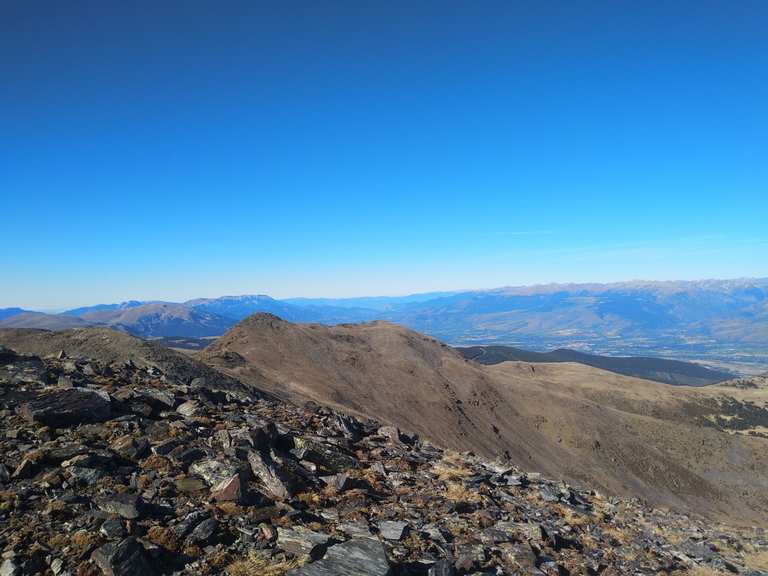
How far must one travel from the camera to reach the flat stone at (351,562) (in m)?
9.12

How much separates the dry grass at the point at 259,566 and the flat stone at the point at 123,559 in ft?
5.24

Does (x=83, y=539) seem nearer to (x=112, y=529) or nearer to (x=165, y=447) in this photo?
(x=112, y=529)

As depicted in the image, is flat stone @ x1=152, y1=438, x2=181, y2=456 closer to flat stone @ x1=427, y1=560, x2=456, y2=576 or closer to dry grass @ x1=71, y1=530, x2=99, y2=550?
dry grass @ x1=71, y1=530, x2=99, y2=550

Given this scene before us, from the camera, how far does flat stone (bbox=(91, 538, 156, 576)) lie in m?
8.44

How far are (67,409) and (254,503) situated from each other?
8185 mm

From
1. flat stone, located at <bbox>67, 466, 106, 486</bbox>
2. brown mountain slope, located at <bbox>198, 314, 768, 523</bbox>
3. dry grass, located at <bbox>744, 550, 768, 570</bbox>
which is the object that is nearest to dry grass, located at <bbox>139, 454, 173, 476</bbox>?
flat stone, located at <bbox>67, 466, 106, 486</bbox>

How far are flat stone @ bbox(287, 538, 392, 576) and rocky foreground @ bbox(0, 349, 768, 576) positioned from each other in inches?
1.5

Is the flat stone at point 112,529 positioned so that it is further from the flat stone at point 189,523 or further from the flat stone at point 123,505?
the flat stone at point 189,523

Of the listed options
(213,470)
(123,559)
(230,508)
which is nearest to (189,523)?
(230,508)

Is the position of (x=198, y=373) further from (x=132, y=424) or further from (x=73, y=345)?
(x=132, y=424)

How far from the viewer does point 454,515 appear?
573 inches

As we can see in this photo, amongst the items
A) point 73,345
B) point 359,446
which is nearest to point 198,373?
point 73,345

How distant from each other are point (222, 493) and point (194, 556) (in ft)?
7.74

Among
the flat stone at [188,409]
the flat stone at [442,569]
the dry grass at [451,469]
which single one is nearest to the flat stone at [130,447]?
the flat stone at [188,409]
